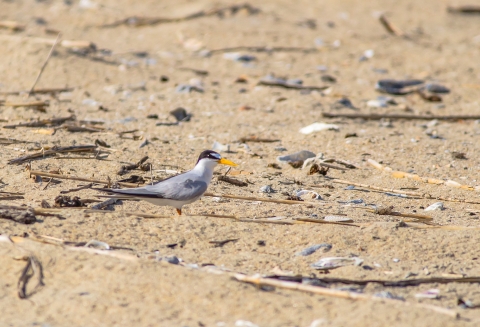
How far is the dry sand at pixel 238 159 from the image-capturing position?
3625 mm

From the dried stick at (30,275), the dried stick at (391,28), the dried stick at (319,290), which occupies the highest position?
the dried stick at (30,275)

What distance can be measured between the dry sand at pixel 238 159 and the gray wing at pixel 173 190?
0.17m

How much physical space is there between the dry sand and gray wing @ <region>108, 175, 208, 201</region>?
17 centimetres

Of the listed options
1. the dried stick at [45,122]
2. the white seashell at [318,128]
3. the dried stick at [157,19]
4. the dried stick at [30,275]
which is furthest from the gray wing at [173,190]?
the dried stick at [157,19]

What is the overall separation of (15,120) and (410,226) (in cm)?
456

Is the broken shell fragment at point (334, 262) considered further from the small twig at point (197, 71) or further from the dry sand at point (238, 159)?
the small twig at point (197, 71)

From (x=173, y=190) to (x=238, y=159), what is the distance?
2032 millimetres

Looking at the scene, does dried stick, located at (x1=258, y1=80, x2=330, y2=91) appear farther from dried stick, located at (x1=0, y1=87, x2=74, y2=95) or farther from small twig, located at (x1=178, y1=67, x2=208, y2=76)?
dried stick, located at (x1=0, y1=87, x2=74, y2=95)

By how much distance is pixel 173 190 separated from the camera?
484cm

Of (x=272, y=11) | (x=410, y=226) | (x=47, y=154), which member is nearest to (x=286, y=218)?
(x=410, y=226)

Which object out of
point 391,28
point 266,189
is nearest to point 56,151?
point 266,189

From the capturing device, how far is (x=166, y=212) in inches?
204

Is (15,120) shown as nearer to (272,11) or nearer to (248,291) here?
(248,291)

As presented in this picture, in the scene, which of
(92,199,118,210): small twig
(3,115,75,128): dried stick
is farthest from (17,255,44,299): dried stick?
(3,115,75,128): dried stick
